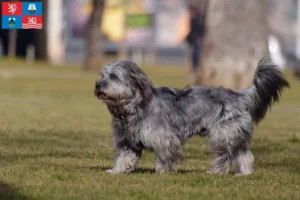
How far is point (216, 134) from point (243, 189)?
1.30 meters

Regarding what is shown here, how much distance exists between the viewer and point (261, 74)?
1077 cm

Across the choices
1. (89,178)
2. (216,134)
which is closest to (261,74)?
(216,134)

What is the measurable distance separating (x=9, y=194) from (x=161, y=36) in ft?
215

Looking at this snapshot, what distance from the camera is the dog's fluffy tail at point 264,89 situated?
10719mm

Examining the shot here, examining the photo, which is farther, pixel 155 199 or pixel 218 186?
pixel 218 186

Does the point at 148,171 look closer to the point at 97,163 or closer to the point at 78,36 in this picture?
the point at 97,163

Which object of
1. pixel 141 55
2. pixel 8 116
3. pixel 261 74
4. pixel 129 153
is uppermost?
pixel 261 74

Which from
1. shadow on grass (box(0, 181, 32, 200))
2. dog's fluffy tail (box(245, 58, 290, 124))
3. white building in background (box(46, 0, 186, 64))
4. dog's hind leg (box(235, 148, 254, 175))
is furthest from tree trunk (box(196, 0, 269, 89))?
white building in background (box(46, 0, 186, 64))

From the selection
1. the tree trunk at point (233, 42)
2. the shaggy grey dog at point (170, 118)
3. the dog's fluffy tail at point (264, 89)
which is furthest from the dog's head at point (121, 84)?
the tree trunk at point (233, 42)

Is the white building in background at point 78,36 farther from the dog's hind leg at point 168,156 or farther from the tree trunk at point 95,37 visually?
the dog's hind leg at point 168,156

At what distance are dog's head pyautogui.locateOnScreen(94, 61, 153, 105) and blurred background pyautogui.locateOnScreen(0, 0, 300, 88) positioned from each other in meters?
11.1

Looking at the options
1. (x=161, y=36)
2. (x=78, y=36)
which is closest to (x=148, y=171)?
(x=78, y=36)

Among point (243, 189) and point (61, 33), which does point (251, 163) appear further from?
point (61, 33)

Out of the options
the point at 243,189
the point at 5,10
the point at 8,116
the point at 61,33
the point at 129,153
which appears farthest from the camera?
the point at 61,33
